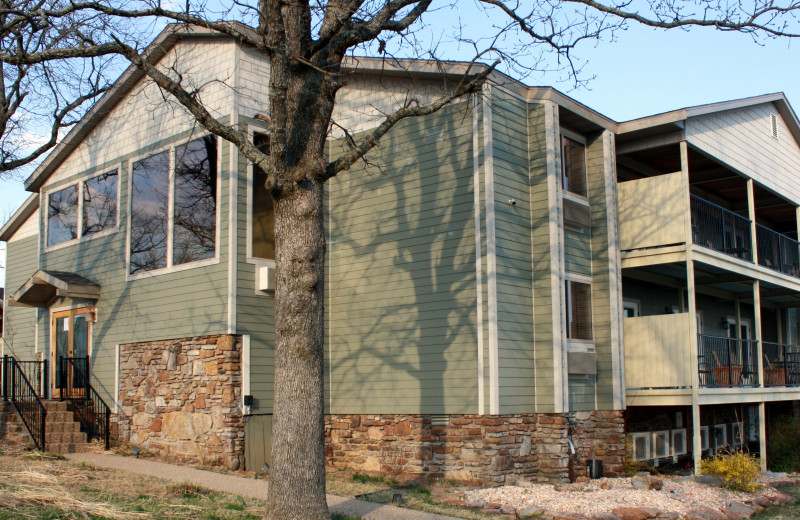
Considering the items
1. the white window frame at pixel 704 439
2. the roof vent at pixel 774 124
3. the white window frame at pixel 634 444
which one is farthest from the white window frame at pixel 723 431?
the roof vent at pixel 774 124

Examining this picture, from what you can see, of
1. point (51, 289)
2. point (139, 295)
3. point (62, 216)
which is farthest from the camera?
point (62, 216)

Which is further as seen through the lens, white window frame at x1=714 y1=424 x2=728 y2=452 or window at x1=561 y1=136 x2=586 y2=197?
white window frame at x1=714 y1=424 x2=728 y2=452

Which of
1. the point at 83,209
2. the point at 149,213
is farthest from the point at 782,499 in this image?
the point at 83,209

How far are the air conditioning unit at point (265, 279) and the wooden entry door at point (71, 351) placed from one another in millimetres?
5354

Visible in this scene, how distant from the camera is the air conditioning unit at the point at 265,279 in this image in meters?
13.2

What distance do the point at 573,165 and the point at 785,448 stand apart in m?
8.87

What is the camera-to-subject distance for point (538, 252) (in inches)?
520

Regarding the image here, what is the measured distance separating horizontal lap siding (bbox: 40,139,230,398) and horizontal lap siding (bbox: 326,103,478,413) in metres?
2.19

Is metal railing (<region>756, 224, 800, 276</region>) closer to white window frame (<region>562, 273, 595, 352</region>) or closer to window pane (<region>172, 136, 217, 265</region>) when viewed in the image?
white window frame (<region>562, 273, 595, 352</region>)

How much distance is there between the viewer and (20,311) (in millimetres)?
20484

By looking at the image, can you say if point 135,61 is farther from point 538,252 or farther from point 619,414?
point 619,414

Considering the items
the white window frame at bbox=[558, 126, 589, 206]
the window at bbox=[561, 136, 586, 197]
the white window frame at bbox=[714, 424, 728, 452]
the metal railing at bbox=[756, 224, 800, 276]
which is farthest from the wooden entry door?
the metal railing at bbox=[756, 224, 800, 276]

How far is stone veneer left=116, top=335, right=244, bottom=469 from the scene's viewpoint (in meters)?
12.9

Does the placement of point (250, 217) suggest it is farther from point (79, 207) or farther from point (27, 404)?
point (79, 207)
